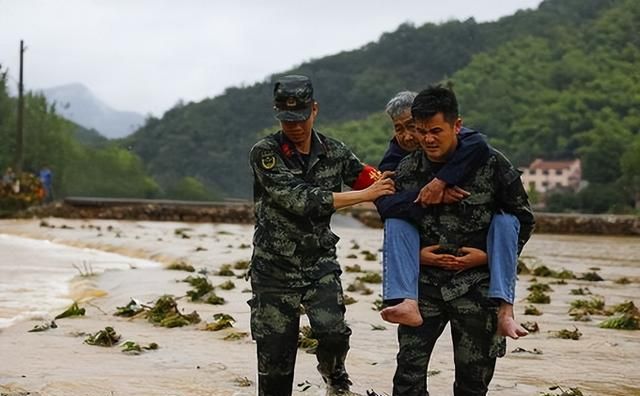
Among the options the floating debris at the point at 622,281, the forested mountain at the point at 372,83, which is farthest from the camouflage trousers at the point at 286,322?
the forested mountain at the point at 372,83

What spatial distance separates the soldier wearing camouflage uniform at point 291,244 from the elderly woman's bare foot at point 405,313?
3.02 feet

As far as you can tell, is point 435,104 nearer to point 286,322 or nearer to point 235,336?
point 286,322

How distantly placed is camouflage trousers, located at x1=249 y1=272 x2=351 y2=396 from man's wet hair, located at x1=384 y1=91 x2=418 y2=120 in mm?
965

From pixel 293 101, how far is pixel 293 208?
0.56m

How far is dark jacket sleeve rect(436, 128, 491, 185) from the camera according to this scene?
4.13 meters

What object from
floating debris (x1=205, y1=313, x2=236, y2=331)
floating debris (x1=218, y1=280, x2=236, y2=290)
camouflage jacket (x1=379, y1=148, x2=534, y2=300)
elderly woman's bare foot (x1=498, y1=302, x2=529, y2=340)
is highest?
camouflage jacket (x1=379, y1=148, x2=534, y2=300)

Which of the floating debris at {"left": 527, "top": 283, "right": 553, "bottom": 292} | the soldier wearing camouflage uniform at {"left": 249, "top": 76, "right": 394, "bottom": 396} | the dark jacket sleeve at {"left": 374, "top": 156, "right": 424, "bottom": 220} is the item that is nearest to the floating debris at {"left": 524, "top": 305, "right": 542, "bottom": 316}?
the floating debris at {"left": 527, "top": 283, "right": 553, "bottom": 292}

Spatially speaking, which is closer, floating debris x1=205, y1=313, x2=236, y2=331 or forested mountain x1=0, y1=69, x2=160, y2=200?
floating debris x1=205, y1=313, x2=236, y2=331

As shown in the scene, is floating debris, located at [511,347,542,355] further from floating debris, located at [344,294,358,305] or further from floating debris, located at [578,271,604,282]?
floating debris, located at [578,271,604,282]

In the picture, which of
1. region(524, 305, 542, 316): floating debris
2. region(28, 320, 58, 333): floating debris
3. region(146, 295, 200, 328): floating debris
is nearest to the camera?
region(28, 320, 58, 333): floating debris

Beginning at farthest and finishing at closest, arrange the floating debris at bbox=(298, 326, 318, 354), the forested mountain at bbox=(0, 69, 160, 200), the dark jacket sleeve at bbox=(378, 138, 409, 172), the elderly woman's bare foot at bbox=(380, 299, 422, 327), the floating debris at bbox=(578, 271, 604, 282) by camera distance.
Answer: the forested mountain at bbox=(0, 69, 160, 200) → the floating debris at bbox=(578, 271, 604, 282) → the floating debris at bbox=(298, 326, 318, 354) → the dark jacket sleeve at bbox=(378, 138, 409, 172) → the elderly woman's bare foot at bbox=(380, 299, 422, 327)

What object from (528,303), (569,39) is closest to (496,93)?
(569,39)

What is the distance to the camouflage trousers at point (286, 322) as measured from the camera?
4996 mm

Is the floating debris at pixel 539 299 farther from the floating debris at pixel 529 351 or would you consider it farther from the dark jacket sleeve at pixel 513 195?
the dark jacket sleeve at pixel 513 195
